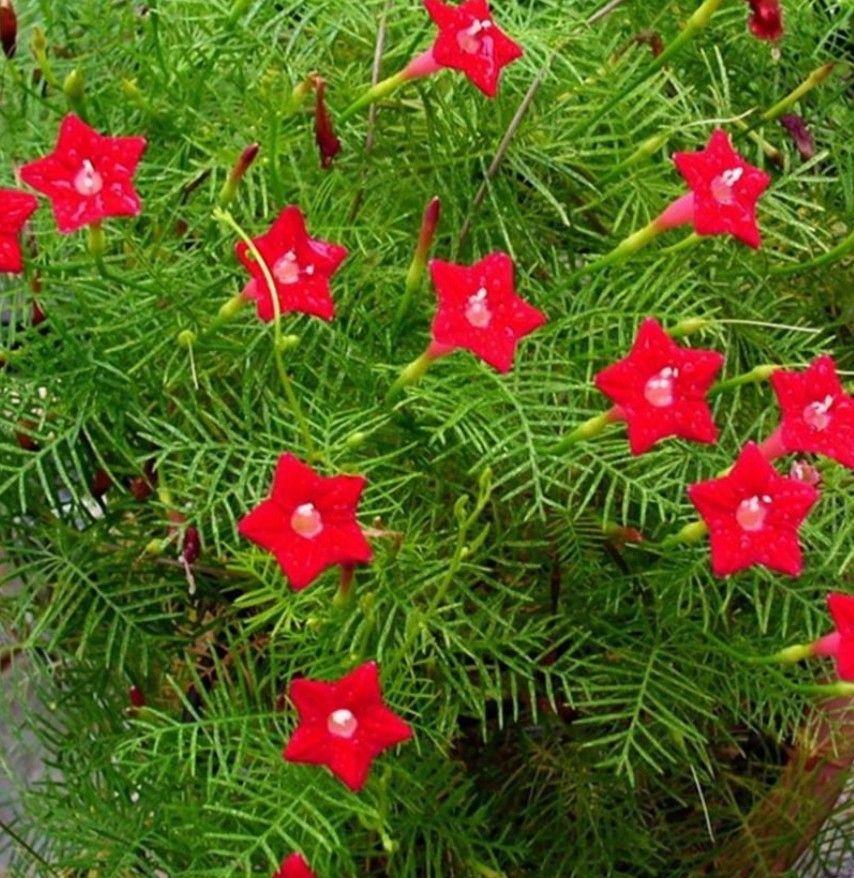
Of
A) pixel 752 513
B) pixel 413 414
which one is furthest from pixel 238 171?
pixel 752 513

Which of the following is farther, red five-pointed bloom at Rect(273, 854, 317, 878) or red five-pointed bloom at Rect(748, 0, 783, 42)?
red five-pointed bloom at Rect(748, 0, 783, 42)

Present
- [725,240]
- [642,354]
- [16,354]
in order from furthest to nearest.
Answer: [725,240] → [16,354] → [642,354]

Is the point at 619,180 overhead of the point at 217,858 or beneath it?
overhead

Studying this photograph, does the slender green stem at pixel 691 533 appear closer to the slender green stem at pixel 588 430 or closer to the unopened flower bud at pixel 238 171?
the slender green stem at pixel 588 430

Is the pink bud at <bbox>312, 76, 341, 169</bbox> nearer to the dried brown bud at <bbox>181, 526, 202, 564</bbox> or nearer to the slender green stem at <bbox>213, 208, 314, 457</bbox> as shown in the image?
the slender green stem at <bbox>213, 208, 314, 457</bbox>

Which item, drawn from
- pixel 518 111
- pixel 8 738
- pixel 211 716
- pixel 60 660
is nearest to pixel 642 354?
pixel 518 111

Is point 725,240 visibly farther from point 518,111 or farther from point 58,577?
point 58,577

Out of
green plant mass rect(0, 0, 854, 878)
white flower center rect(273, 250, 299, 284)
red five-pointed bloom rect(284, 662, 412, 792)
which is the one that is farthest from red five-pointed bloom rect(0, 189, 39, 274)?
red five-pointed bloom rect(284, 662, 412, 792)

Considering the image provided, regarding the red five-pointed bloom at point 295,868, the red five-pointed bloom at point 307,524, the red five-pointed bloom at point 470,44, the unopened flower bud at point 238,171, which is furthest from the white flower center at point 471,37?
the red five-pointed bloom at point 295,868
